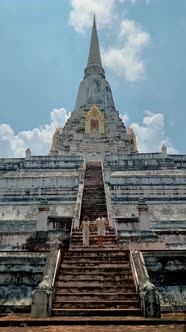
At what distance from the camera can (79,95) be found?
49.4m

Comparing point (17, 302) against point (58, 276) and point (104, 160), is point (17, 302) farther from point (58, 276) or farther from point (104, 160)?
point (104, 160)

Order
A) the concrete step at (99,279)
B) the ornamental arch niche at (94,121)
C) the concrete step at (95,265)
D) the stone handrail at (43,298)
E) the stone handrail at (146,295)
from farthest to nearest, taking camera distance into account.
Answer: the ornamental arch niche at (94,121), the concrete step at (95,265), the concrete step at (99,279), the stone handrail at (43,298), the stone handrail at (146,295)

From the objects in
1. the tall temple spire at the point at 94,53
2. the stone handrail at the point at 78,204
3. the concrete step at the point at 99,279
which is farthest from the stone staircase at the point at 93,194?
the tall temple spire at the point at 94,53

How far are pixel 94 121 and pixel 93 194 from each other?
2269cm

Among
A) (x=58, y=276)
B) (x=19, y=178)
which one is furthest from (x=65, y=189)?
(x=58, y=276)

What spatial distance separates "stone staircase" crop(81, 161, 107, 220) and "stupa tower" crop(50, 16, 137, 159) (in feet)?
21.2

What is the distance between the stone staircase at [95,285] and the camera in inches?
296

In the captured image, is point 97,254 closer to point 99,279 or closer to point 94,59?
point 99,279

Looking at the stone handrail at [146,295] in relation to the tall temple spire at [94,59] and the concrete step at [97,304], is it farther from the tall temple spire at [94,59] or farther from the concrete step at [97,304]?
the tall temple spire at [94,59]

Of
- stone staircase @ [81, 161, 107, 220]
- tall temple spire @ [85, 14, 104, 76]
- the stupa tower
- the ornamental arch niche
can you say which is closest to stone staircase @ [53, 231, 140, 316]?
stone staircase @ [81, 161, 107, 220]

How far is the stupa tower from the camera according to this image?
38219 millimetres

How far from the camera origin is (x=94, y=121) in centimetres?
4228

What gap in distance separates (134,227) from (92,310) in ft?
28.8

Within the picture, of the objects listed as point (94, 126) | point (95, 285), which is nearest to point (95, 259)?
point (95, 285)
